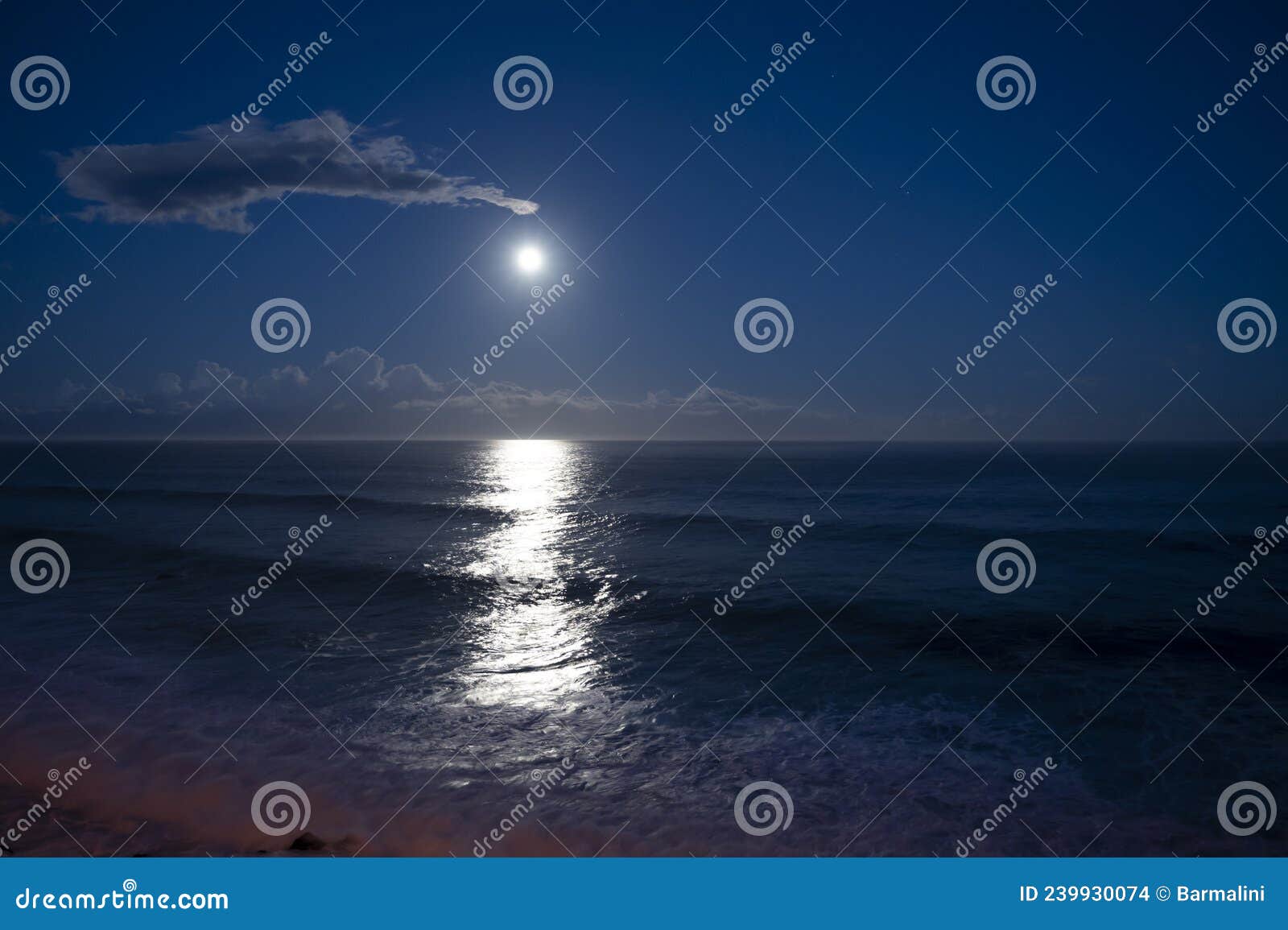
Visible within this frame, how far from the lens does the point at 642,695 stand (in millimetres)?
9367

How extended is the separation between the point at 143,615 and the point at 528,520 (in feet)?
59.2

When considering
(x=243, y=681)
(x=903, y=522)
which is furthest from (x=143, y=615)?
(x=903, y=522)

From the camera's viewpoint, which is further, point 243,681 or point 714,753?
point 243,681

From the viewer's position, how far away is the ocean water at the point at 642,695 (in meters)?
6.03

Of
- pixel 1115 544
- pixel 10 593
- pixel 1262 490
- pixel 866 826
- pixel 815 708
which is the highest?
pixel 1262 490

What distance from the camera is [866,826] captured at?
6.05 metres

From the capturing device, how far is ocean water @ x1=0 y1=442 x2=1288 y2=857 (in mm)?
6027

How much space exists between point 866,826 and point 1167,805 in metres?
3.30

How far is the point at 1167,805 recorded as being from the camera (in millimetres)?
6582

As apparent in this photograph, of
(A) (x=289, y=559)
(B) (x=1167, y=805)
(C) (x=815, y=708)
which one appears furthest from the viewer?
(A) (x=289, y=559)

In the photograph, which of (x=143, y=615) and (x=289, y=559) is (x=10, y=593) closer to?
(x=143, y=615)

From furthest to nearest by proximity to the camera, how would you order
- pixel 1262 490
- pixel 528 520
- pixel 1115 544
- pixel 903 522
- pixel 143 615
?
1. pixel 1262 490
2. pixel 528 520
3. pixel 903 522
4. pixel 1115 544
5. pixel 143 615

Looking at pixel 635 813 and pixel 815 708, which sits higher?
pixel 815 708

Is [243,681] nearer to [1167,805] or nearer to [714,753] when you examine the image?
[714,753]
